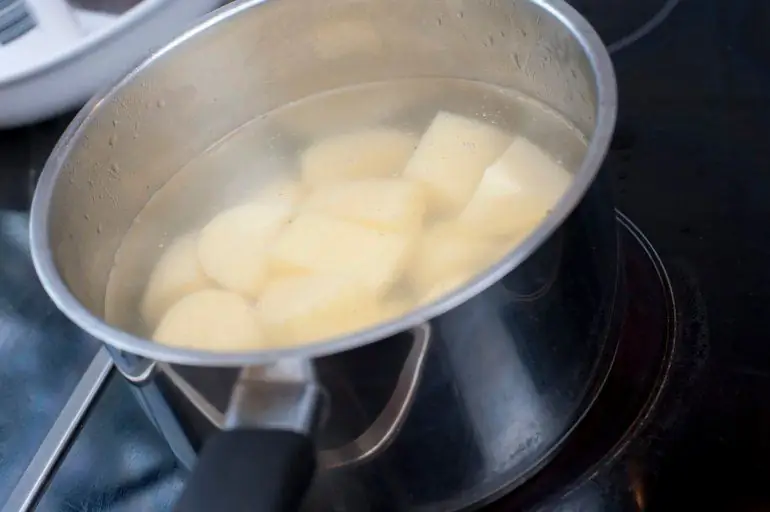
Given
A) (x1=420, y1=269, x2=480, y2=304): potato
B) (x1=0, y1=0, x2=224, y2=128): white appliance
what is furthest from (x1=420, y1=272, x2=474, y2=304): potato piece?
(x1=0, y1=0, x2=224, y2=128): white appliance

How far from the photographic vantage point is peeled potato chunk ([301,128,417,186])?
70 cm

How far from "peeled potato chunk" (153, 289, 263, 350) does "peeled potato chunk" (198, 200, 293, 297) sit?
0.02 meters

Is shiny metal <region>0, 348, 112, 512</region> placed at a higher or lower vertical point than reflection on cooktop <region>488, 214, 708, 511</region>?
higher

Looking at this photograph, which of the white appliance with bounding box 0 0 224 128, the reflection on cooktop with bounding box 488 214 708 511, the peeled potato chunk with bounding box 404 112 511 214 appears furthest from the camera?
the white appliance with bounding box 0 0 224 128

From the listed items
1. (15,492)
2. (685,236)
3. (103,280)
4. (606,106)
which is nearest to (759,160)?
(685,236)

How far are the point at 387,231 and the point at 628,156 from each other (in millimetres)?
218

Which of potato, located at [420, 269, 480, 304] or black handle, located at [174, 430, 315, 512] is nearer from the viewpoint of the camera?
black handle, located at [174, 430, 315, 512]

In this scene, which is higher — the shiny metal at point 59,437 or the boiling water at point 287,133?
the boiling water at point 287,133

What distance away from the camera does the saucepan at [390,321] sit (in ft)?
1.29

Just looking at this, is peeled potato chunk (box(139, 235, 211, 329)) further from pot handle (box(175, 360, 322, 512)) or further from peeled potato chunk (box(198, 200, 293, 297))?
→ pot handle (box(175, 360, 322, 512))

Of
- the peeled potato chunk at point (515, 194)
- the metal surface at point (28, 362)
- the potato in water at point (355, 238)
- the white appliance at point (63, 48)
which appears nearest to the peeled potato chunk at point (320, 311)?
the potato in water at point (355, 238)

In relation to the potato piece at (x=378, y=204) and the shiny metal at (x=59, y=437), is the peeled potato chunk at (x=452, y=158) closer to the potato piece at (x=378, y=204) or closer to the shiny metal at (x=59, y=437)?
the potato piece at (x=378, y=204)

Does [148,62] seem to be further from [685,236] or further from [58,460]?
[685,236]

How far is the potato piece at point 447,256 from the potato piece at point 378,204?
2cm
